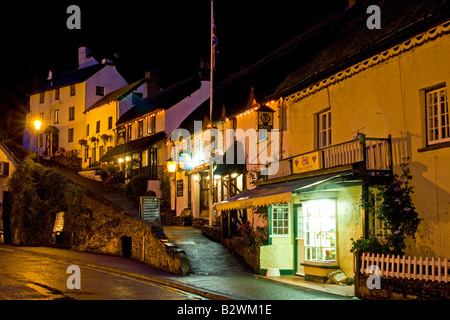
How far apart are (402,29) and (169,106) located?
74.6ft

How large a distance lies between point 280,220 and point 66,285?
25.2 feet

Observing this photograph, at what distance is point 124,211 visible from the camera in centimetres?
2444

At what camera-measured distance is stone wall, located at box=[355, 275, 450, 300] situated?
1007 centimetres

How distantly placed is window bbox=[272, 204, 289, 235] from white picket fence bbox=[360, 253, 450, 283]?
5439 mm

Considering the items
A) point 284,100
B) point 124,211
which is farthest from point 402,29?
point 124,211

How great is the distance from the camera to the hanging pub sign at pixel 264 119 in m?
19.0

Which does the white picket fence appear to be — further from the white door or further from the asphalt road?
the white door

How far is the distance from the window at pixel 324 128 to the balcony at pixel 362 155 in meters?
1.23

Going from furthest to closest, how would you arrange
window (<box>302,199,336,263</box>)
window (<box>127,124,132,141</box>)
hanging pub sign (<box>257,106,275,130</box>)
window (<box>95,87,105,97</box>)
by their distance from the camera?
1. window (<box>95,87,105,97</box>)
2. window (<box>127,124,132,141</box>)
3. hanging pub sign (<box>257,106,275,130</box>)
4. window (<box>302,199,336,263</box>)

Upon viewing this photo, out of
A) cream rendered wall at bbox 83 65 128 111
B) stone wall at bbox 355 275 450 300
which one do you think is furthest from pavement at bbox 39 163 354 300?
cream rendered wall at bbox 83 65 128 111

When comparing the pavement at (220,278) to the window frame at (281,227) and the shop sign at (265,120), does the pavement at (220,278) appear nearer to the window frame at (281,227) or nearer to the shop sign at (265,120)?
the window frame at (281,227)

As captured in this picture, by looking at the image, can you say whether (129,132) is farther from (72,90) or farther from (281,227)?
(281,227)

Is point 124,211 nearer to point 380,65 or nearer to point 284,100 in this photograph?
point 284,100
